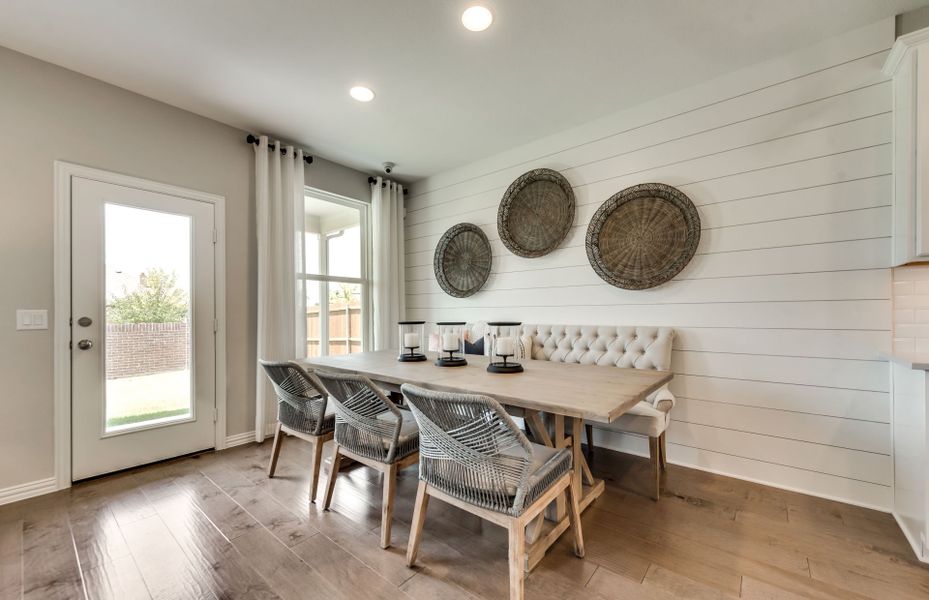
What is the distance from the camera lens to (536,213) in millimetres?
3508

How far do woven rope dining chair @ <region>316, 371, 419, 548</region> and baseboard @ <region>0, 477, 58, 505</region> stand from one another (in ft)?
6.47

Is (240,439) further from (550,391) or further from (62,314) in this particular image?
(550,391)

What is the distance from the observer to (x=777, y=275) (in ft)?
7.88

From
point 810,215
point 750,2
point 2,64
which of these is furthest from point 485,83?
point 2,64

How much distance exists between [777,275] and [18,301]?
4697mm

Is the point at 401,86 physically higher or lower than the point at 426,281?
higher

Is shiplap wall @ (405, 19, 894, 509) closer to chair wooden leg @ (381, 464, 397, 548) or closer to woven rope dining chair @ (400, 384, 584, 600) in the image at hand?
woven rope dining chair @ (400, 384, 584, 600)

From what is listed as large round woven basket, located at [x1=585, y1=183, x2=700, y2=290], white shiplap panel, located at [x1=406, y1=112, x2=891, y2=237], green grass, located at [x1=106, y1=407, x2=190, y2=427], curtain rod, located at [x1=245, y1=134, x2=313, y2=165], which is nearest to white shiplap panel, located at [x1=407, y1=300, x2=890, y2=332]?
large round woven basket, located at [x1=585, y1=183, x2=700, y2=290]

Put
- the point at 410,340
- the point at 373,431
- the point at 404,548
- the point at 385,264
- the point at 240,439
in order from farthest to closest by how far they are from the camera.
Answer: the point at 385,264 → the point at 240,439 → the point at 410,340 → the point at 373,431 → the point at 404,548

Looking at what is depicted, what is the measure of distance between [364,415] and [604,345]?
1919 millimetres

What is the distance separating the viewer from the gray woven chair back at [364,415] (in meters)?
1.80

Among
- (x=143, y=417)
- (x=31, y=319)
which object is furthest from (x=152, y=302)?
(x=143, y=417)

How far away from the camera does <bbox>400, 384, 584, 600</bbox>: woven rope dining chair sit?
135 centimetres

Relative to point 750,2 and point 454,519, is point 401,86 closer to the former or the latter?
point 750,2
